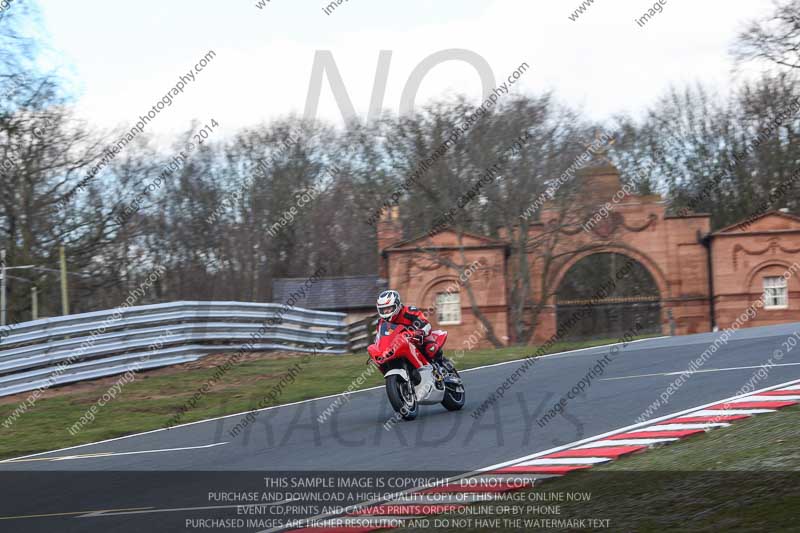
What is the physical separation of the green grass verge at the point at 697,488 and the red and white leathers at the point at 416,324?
4.13 meters

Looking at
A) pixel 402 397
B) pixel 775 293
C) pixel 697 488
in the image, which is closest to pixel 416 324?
pixel 402 397

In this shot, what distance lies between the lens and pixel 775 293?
150 feet

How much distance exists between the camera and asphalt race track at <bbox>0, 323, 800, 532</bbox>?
28.9ft

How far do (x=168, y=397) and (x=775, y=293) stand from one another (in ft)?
117

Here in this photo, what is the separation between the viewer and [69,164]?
37.7 metres

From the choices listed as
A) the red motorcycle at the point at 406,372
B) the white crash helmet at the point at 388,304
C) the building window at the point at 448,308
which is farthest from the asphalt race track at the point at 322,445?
the building window at the point at 448,308

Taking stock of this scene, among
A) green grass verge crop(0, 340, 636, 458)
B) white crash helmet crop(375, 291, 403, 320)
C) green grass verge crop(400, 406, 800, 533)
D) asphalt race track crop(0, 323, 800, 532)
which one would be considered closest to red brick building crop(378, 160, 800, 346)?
green grass verge crop(0, 340, 636, 458)

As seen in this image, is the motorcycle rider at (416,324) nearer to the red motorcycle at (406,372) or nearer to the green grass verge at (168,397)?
the red motorcycle at (406,372)

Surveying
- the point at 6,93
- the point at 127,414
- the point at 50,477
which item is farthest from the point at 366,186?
the point at 50,477

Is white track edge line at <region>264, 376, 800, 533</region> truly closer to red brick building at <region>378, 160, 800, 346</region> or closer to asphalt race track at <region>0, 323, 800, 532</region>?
asphalt race track at <region>0, 323, 800, 532</region>

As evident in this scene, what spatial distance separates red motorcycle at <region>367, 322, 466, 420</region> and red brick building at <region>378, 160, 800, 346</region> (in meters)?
28.4

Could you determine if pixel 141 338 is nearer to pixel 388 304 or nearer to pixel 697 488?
pixel 388 304

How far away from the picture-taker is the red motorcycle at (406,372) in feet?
40.0

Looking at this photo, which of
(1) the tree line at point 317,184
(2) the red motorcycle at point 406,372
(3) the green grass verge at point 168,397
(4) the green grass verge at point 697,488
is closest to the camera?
(4) the green grass verge at point 697,488
